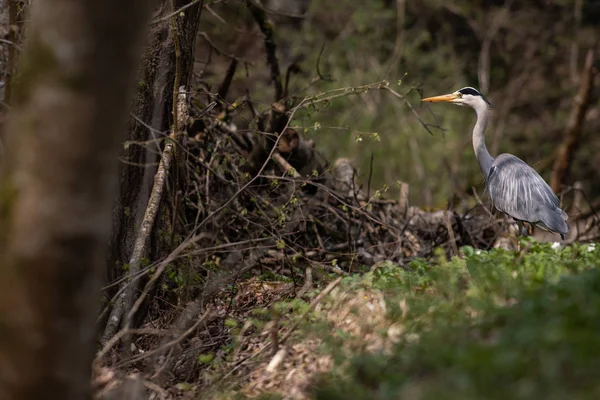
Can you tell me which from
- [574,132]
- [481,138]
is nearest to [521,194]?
[481,138]

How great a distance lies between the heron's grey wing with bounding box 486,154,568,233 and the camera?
7.75 meters

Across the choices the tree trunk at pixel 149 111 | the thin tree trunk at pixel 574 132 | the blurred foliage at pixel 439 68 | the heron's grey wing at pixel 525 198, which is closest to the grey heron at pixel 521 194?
the heron's grey wing at pixel 525 198

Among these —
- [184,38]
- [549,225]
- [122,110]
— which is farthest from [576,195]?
[122,110]

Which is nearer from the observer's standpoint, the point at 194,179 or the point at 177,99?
the point at 177,99

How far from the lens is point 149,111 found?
6207 millimetres

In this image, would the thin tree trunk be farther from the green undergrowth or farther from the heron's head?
the green undergrowth

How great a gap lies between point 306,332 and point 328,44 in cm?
1207

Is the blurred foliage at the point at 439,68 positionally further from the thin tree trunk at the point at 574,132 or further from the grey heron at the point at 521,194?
the grey heron at the point at 521,194

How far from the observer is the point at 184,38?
629 cm

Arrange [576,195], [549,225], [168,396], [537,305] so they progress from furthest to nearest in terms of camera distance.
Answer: [576,195] → [549,225] → [168,396] → [537,305]

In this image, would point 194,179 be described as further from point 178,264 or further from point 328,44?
point 328,44

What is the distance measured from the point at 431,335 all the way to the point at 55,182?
1.99 meters

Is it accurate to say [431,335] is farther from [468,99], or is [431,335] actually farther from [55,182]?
[468,99]

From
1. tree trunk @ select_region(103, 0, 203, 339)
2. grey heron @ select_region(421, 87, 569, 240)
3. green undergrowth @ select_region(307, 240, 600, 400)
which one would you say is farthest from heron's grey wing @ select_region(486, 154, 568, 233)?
tree trunk @ select_region(103, 0, 203, 339)
